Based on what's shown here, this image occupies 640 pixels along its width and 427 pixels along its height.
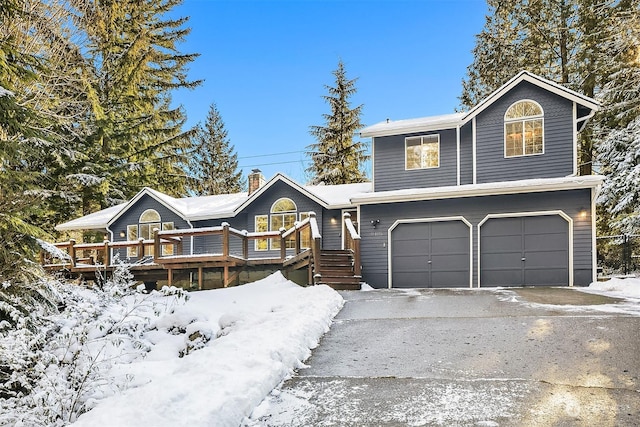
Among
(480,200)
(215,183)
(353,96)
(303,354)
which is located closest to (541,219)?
(480,200)

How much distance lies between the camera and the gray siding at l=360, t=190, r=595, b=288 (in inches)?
474

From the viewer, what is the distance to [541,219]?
12461 millimetres

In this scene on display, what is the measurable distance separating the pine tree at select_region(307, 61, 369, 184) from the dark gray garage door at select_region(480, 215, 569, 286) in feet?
46.5

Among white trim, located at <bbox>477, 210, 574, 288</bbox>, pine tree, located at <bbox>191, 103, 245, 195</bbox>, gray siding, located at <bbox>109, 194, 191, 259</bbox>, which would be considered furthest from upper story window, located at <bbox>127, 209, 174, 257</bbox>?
pine tree, located at <bbox>191, 103, 245, 195</bbox>

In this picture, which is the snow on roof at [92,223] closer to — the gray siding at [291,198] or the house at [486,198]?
the gray siding at [291,198]

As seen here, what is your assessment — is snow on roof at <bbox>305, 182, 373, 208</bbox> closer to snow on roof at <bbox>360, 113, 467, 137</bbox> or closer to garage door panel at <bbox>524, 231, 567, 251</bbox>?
snow on roof at <bbox>360, 113, 467, 137</bbox>

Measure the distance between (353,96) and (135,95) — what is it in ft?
39.6

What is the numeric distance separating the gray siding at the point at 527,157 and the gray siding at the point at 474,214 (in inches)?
44.2

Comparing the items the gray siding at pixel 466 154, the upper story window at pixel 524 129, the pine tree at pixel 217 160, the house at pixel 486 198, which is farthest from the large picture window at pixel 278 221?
the pine tree at pixel 217 160

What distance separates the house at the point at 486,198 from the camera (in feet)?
40.3

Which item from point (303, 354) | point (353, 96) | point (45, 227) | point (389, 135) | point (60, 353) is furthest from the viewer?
point (353, 96)

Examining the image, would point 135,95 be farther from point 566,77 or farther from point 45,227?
point 566,77

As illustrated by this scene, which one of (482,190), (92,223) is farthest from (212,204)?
(482,190)

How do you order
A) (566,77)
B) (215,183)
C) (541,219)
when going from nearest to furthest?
(541,219), (566,77), (215,183)
